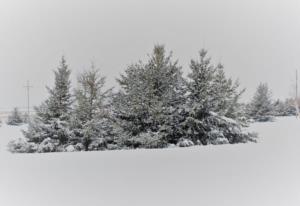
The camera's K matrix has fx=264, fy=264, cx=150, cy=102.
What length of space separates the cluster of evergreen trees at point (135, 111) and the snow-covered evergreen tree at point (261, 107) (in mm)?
8147

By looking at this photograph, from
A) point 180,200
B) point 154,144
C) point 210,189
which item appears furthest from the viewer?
point 154,144

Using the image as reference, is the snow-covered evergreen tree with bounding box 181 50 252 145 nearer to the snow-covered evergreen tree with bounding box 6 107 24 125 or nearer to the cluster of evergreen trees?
the cluster of evergreen trees

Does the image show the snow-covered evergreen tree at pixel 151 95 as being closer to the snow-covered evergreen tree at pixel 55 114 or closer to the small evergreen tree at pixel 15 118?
the snow-covered evergreen tree at pixel 55 114

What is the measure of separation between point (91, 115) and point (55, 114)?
1428 millimetres

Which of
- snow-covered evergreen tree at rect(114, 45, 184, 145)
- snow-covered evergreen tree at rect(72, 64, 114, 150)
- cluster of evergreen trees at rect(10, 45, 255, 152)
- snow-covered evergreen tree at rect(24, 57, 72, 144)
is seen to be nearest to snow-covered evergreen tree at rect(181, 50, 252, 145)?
cluster of evergreen trees at rect(10, 45, 255, 152)

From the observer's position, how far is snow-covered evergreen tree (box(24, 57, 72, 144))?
31.9 ft

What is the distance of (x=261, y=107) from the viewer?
17.6m

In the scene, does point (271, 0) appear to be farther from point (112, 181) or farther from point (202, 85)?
point (112, 181)

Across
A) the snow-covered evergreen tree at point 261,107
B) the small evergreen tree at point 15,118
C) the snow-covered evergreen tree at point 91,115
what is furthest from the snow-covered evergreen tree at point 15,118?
the snow-covered evergreen tree at point 261,107

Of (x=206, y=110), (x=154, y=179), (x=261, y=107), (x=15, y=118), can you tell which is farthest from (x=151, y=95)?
(x=261, y=107)

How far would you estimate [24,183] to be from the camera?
5.34m

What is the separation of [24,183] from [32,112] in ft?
19.3

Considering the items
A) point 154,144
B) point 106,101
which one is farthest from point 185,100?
point 106,101

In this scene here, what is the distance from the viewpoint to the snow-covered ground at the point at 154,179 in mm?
4645
